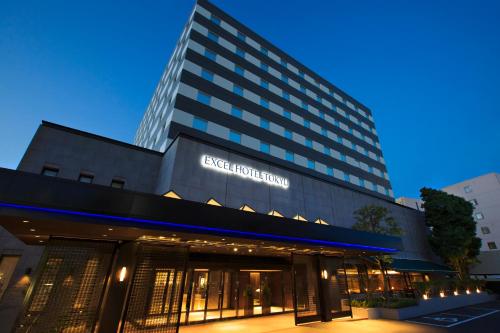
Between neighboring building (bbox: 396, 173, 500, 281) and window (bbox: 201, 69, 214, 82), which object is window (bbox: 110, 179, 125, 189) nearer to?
window (bbox: 201, 69, 214, 82)

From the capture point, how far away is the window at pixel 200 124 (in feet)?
63.5

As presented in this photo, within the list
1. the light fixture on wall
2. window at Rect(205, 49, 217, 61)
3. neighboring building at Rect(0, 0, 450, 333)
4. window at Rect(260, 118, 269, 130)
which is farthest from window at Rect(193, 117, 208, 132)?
the light fixture on wall

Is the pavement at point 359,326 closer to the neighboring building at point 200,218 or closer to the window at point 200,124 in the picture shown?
the neighboring building at point 200,218

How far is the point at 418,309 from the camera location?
1433 centimetres

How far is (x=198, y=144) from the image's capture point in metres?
15.0

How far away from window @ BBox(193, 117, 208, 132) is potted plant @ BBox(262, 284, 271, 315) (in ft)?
42.2

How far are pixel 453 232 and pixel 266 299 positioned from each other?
24.9 meters

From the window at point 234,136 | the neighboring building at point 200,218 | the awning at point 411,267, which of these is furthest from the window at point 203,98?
A: the awning at point 411,267

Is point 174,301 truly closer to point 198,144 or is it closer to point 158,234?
point 158,234

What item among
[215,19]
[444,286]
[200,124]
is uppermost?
[215,19]

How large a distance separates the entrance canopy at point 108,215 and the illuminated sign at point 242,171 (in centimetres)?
691

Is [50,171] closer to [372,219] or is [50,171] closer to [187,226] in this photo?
[187,226]

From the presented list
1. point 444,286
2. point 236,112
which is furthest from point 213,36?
point 444,286

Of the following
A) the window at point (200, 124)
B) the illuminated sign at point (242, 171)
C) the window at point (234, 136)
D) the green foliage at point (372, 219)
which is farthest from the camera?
the window at point (234, 136)
